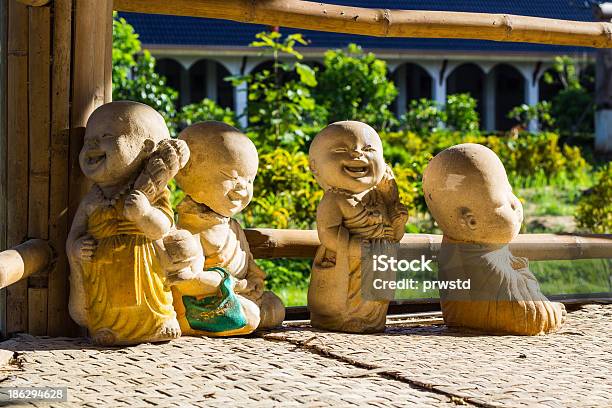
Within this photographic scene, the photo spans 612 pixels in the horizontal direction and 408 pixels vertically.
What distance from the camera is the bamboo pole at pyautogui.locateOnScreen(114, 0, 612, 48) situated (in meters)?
4.46

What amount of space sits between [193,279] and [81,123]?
31.0 inches

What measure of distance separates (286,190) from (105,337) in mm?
3705

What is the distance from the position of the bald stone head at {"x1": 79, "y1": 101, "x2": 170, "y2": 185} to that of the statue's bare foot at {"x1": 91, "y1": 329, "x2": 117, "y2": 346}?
0.56 m

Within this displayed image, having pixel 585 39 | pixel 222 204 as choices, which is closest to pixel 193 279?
pixel 222 204

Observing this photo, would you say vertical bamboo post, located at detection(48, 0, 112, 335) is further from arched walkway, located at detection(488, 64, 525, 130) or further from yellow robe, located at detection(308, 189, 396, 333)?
arched walkway, located at detection(488, 64, 525, 130)

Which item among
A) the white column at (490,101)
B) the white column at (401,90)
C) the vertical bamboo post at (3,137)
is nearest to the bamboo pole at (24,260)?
the vertical bamboo post at (3,137)

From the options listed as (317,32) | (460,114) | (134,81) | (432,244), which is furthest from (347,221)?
(317,32)

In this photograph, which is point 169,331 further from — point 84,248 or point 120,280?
point 84,248

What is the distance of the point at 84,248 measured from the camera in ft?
12.2

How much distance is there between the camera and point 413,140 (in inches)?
478

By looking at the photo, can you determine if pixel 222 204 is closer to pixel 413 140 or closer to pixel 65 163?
pixel 65 163

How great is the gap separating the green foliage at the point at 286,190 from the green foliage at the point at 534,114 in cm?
900

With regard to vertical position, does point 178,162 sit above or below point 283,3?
below

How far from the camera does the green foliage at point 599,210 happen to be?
8492mm
